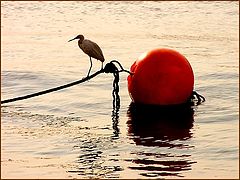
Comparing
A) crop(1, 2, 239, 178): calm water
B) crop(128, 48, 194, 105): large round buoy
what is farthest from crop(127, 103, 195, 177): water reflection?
crop(128, 48, 194, 105): large round buoy

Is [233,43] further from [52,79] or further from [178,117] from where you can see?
[178,117]

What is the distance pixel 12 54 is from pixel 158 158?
14343mm

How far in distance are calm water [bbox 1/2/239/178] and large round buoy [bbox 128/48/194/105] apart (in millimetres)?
355

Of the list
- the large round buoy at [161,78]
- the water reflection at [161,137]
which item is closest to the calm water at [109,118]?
the water reflection at [161,137]

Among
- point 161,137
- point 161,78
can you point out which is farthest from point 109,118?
point 161,137

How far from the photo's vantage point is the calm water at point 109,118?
42.0 ft

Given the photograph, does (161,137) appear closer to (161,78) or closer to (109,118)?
(109,118)

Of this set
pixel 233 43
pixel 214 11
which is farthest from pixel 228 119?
pixel 214 11

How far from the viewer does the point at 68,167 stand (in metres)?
12.7

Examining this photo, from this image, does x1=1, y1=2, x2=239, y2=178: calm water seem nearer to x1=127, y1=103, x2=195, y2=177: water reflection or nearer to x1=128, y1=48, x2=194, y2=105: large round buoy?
A: x1=127, y1=103, x2=195, y2=177: water reflection

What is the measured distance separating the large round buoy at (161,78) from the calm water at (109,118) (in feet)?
1.17

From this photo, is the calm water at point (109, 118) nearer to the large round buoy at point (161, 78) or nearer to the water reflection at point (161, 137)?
the water reflection at point (161, 137)

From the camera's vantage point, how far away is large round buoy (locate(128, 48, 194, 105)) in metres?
16.9

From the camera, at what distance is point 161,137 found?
1490 centimetres
